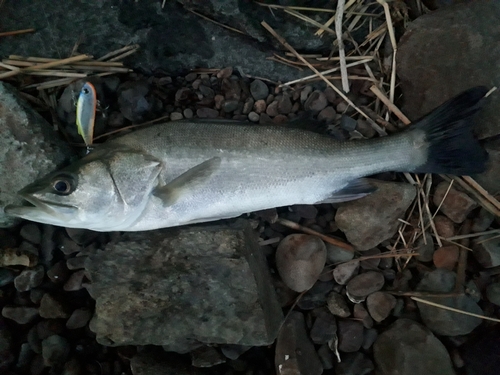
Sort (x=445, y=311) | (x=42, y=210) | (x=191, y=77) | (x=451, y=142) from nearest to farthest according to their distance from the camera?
1. (x=42, y=210)
2. (x=451, y=142)
3. (x=445, y=311)
4. (x=191, y=77)

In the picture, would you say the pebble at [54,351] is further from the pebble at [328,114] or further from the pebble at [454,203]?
the pebble at [454,203]

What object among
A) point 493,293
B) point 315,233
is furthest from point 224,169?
point 493,293

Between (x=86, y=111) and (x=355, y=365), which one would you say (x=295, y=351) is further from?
(x=86, y=111)

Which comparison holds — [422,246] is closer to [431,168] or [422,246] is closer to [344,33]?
[431,168]

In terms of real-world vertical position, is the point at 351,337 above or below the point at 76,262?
below

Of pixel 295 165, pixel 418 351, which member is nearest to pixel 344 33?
pixel 295 165

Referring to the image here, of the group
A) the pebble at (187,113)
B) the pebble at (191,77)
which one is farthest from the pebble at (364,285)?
the pebble at (191,77)
